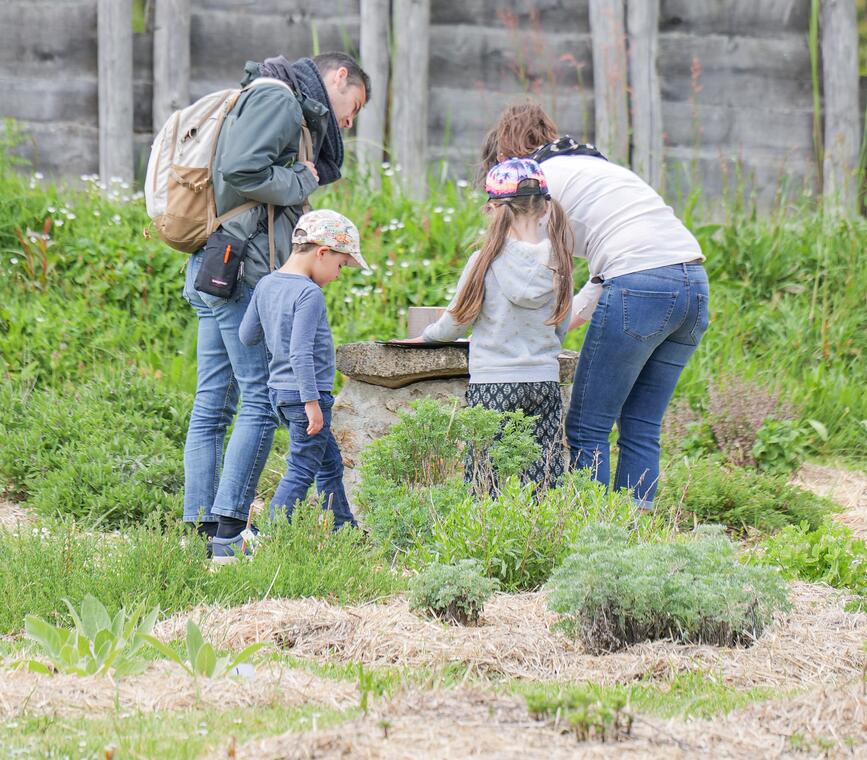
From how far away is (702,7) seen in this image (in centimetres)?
831

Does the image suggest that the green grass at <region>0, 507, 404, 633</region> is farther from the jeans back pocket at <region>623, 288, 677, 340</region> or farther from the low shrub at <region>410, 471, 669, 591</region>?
the jeans back pocket at <region>623, 288, 677, 340</region>

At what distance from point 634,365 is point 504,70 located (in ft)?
14.6

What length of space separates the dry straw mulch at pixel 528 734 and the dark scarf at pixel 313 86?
2.71m

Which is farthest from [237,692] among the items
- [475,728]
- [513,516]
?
[513,516]

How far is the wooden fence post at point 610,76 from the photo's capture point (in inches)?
315

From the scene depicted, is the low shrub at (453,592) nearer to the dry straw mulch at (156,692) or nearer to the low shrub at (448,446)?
the dry straw mulch at (156,692)

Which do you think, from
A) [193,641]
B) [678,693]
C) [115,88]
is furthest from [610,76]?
[193,641]

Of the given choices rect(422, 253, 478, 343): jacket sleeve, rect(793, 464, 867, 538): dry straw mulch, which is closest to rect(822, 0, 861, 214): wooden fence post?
rect(793, 464, 867, 538): dry straw mulch

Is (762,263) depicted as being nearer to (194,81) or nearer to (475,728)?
(194,81)

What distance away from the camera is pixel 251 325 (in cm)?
421

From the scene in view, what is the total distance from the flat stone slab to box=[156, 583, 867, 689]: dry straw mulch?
5.11 feet

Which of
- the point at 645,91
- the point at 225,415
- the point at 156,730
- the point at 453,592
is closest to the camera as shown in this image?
the point at 156,730

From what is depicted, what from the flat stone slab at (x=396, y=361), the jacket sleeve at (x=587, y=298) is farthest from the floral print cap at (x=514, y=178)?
the flat stone slab at (x=396, y=361)

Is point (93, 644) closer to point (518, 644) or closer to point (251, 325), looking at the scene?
point (518, 644)
